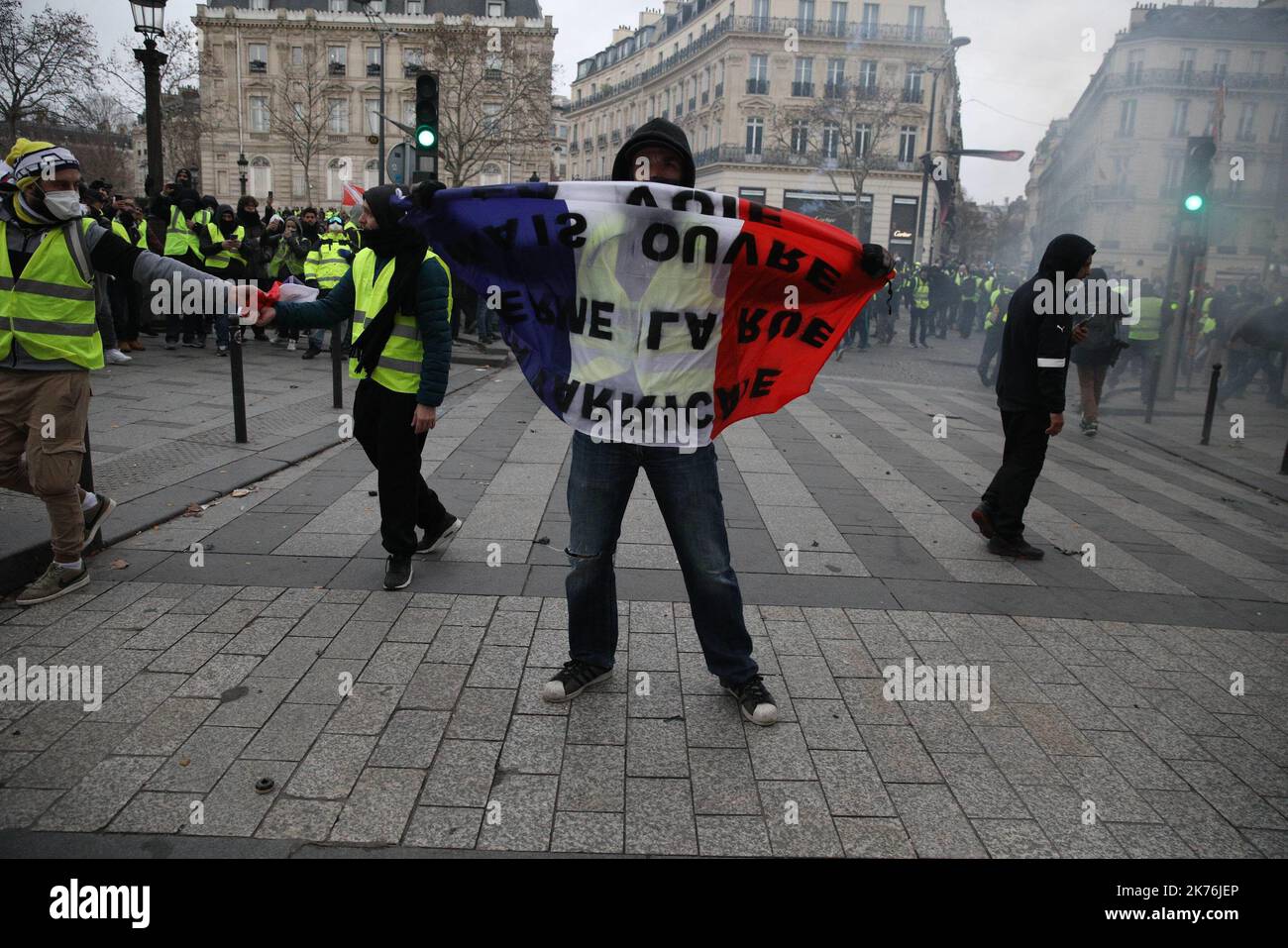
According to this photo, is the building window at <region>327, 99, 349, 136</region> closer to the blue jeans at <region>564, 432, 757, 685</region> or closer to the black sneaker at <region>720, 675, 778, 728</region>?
the blue jeans at <region>564, 432, 757, 685</region>

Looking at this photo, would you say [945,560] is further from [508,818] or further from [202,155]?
[202,155]

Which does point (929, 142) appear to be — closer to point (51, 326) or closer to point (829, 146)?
point (829, 146)

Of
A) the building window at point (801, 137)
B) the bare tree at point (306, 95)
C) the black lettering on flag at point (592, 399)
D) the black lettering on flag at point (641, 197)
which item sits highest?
the bare tree at point (306, 95)

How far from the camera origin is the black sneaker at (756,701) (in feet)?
10.7

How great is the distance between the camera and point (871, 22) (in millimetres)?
54688

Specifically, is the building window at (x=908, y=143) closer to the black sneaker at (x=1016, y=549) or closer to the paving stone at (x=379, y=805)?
the black sneaker at (x=1016, y=549)

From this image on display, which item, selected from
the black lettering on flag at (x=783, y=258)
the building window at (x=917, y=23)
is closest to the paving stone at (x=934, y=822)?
the black lettering on flag at (x=783, y=258)

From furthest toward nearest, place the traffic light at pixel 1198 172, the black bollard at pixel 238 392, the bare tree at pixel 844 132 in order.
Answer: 1. the bare tree at pixel 844 132
2. the traffic light at pixel 1198 172
3. the black bollard at pixel 238 392

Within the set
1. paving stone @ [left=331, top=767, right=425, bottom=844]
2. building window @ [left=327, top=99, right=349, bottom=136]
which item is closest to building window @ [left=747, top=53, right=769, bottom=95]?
building window @ [left=327, top=99, right=349, bottom=136]

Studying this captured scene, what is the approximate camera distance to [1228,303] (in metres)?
18.2

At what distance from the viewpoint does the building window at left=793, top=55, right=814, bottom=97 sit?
179 feet
